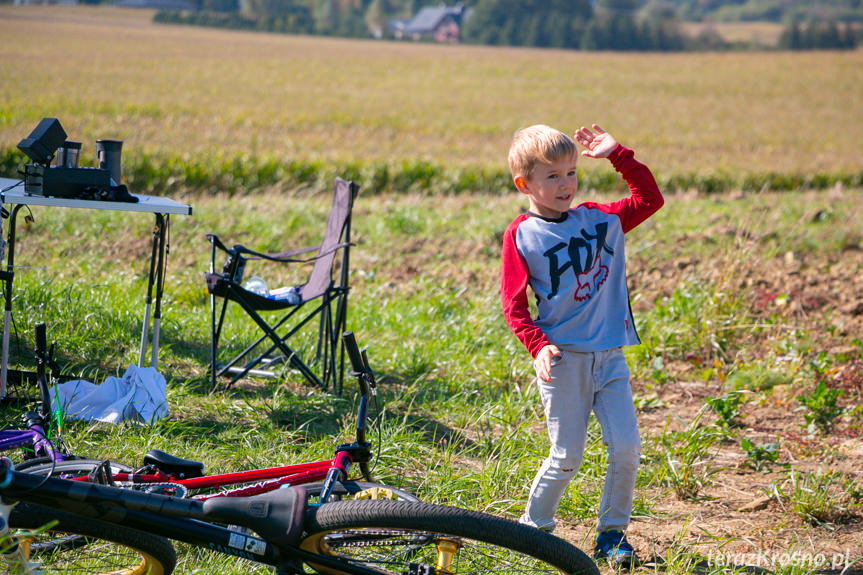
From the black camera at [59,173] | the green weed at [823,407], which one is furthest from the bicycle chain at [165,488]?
the green weed at [823,407]

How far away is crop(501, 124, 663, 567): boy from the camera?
8.84ft

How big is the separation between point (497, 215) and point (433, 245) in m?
1.39

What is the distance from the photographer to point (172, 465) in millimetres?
2641

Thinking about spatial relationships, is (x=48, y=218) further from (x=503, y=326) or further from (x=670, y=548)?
(x=670, y=548)

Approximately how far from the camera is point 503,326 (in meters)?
5.73

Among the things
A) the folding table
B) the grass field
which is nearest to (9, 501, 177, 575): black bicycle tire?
the grass field

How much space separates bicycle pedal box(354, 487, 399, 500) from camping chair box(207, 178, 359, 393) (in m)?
2.06

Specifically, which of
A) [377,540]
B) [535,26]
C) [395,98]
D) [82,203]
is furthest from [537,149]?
[535,26]

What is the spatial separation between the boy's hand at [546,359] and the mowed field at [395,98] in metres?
10.7

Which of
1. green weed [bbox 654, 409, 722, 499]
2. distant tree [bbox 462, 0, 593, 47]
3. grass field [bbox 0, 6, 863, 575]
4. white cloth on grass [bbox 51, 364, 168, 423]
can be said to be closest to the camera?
grass field [bbox 0, 6, 863, 575]

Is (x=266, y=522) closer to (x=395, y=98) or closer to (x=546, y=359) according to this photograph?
(x=546, y=359)

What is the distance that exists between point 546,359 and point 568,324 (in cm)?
21

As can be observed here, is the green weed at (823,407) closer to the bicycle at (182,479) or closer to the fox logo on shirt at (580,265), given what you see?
the fox logo on shirt at (580,265)

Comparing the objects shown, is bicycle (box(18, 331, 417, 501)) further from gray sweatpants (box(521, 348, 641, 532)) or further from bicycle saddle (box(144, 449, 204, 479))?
gray sweatpants (box(521, 348, 641, 532))
